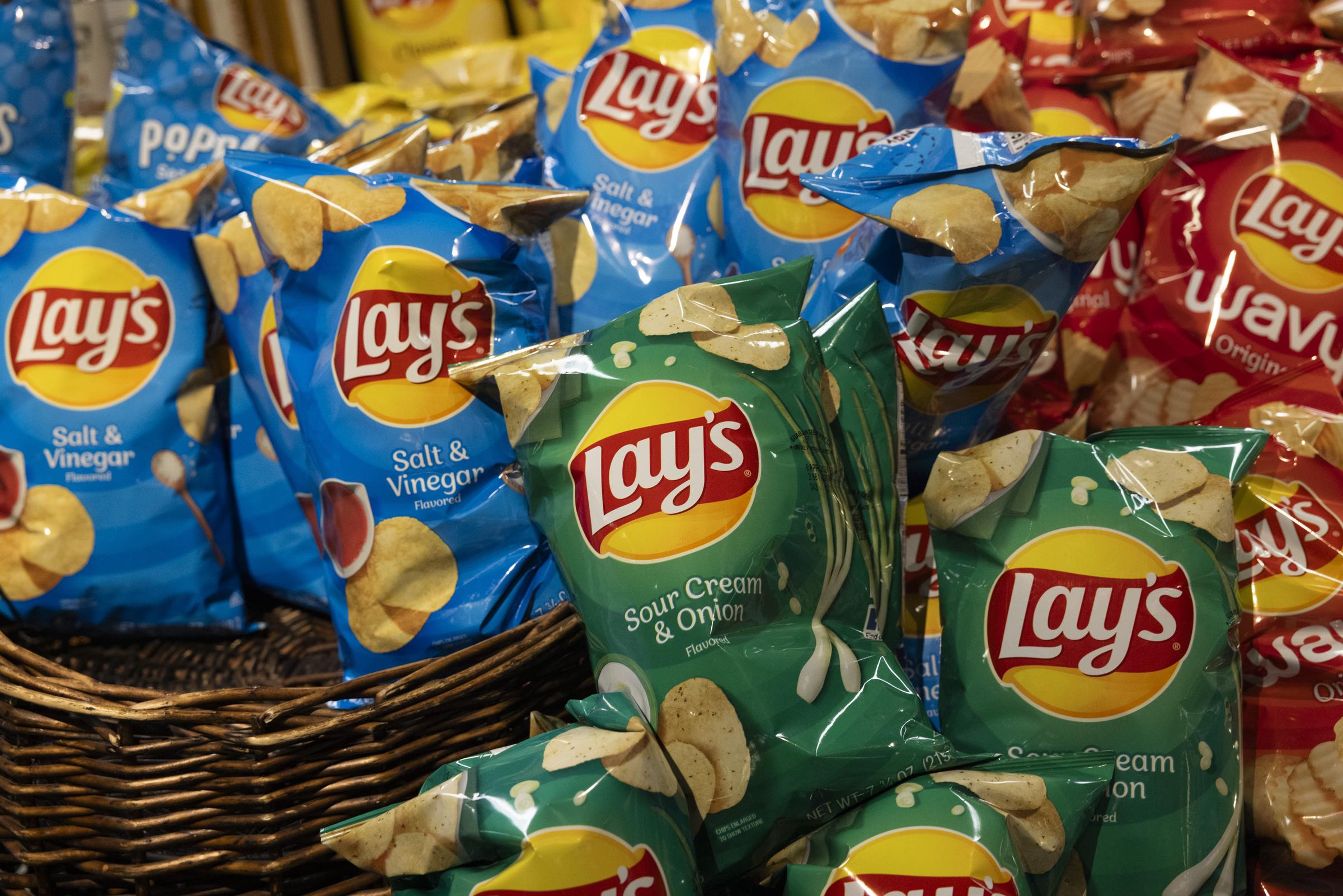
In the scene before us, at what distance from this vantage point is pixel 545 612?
0.97 metres

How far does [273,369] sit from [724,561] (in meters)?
0.65

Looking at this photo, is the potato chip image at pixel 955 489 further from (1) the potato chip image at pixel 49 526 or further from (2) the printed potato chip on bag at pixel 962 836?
(1) the potato chip image at pixel 49 526

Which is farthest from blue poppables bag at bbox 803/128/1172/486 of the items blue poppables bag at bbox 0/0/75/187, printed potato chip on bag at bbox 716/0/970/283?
blue poppables bag at bbox 0/0/75/187

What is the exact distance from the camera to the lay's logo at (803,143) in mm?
1055

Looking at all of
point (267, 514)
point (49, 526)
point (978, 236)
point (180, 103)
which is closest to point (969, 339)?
point (978, 236)

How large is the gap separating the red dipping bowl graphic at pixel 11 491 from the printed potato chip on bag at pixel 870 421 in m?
0.91

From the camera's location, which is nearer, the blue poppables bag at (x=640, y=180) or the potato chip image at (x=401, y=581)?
the potato chip image at (x=401, y=581)

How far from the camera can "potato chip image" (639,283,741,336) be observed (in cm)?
83

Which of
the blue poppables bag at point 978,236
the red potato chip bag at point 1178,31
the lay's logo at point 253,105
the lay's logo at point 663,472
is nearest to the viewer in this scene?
the lay's logo at point 663,472

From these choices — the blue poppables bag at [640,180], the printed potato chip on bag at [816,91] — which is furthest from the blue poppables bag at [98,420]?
the printed potato chip on bag at [816,91]

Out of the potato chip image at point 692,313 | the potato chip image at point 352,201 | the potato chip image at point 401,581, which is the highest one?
the potato chip image at point 352,201

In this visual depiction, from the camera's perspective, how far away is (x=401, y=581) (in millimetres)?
965

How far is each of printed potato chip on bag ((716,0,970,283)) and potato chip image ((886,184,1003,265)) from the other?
6.6 inches

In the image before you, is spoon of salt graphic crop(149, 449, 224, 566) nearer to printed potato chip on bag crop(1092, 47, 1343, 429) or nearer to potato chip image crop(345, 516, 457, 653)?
potato chip image crop(345, 516, 457, 653)
